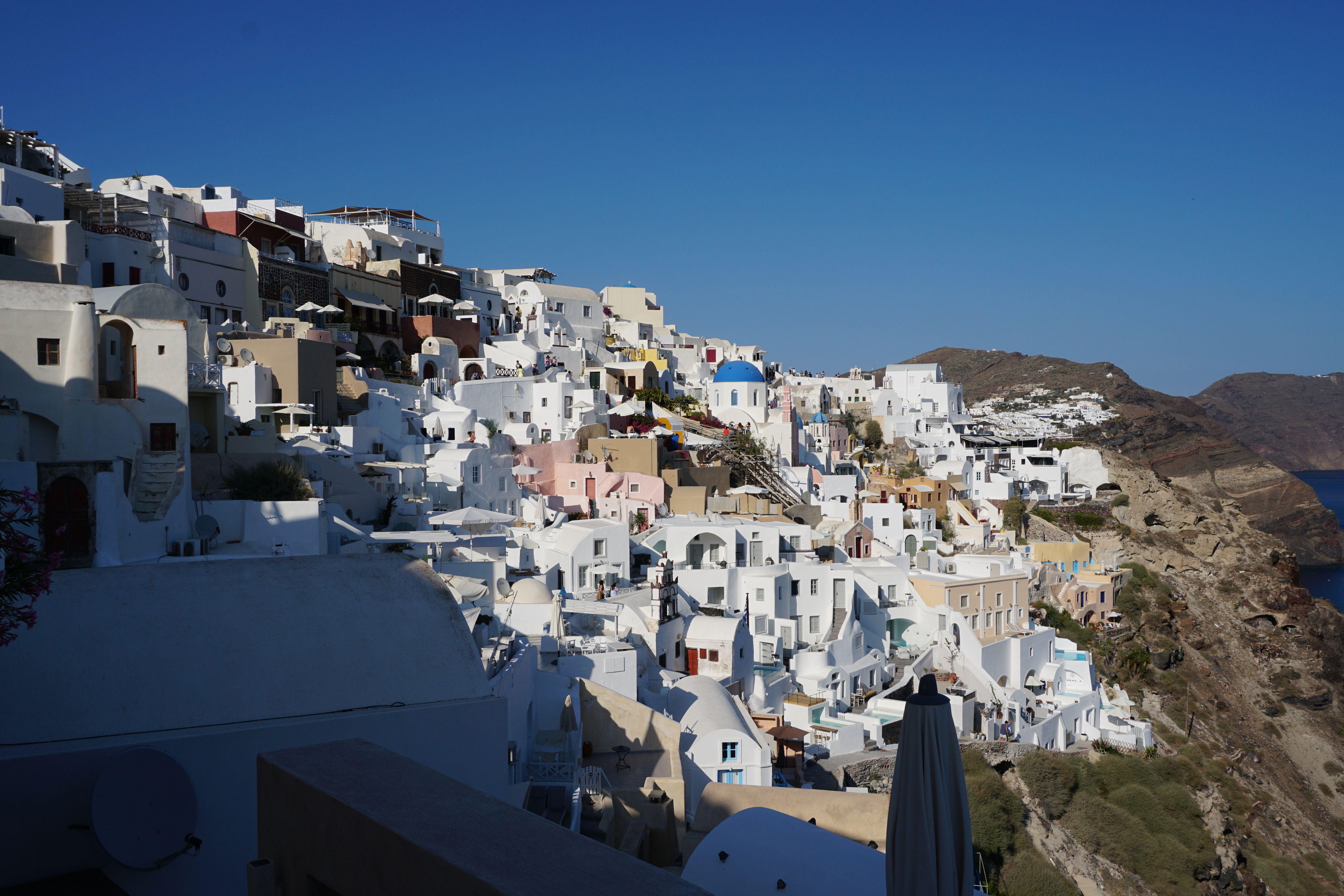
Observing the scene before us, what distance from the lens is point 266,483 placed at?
1873 cm

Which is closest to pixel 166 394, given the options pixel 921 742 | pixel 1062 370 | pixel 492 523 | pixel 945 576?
pixel 492 523

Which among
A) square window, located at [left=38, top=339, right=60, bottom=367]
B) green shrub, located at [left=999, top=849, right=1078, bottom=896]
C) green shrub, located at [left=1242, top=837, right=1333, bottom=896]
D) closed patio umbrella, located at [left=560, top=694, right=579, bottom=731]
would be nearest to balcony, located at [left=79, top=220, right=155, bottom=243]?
square window, located at [left=38, top=339, right=60, bottom=367]

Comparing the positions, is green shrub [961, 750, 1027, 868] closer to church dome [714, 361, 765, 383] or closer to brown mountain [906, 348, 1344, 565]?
church dome [714, 361, 765, 383]

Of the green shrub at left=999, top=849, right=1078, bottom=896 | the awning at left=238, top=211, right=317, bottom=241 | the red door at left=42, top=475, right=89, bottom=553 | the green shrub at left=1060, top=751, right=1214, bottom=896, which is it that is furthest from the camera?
the awning at left=238, top=211, right=317, bottom=241

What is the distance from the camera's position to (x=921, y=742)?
5.05 metres

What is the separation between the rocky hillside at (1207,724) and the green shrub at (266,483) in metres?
17.8

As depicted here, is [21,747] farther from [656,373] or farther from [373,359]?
[656,373]

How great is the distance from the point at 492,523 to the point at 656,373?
25749 millimetres

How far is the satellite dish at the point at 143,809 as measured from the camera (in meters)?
7.46

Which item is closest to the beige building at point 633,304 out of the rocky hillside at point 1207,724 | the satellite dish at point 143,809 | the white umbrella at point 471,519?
the rocky hillside at point 1207,724

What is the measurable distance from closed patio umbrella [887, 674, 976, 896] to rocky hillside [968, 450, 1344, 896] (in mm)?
21507

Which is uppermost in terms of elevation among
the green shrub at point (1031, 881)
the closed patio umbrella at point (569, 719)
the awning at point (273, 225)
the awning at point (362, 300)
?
the awning at point (273, 225)

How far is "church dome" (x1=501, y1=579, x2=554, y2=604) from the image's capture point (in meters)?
20.7

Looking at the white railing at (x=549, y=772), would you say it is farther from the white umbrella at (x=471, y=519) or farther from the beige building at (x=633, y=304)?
the beige building at (x=633, y=304)
